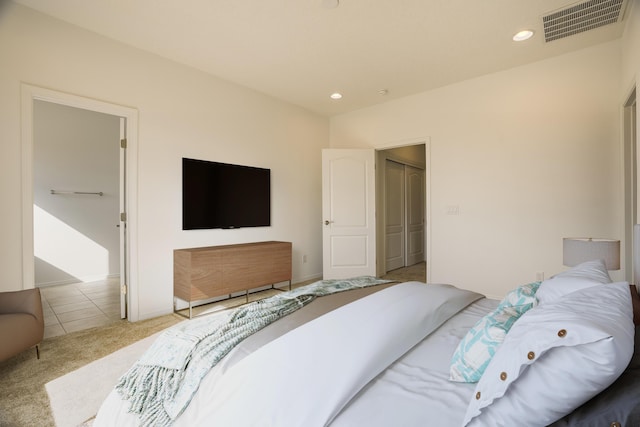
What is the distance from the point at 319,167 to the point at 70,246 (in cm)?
399

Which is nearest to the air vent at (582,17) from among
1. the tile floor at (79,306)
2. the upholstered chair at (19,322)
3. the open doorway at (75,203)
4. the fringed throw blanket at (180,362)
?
the fringed throw blanket at (180,362)

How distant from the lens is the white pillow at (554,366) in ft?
2.04

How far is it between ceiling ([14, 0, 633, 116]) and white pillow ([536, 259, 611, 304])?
7.06 feet

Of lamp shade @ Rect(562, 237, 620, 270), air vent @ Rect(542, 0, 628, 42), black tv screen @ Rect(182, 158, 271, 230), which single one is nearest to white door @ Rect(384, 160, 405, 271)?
black tv screen @ Rect(182, 158, 271, 230)

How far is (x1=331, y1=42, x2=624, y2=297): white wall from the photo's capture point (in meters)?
3.04

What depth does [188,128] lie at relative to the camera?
3.47 m

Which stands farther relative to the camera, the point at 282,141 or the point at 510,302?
the point at 282,141

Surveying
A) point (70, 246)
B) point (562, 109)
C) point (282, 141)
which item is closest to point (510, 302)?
point (562, 109)

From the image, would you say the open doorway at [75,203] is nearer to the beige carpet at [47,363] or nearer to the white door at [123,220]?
the white door at [123,220]

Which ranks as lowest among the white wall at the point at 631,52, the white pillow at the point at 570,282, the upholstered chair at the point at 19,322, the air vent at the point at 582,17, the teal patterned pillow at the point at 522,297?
the upholstered chair at the point at 19,322

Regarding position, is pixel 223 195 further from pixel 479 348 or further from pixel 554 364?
pixel 554 364

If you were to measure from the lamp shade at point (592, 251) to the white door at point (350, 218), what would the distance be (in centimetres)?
263

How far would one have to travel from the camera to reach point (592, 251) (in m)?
2.13

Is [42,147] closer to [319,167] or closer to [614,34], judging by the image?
[319,167]
